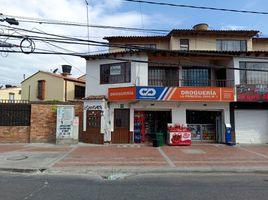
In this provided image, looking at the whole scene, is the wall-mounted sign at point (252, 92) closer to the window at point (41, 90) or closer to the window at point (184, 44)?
the window at point (184, 44)

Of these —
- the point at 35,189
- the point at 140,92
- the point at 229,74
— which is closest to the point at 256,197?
the point at 35,189

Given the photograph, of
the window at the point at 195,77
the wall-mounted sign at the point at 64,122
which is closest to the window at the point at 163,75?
the window at the point at 195,77

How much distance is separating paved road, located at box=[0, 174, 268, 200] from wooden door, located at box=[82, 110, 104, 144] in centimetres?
807

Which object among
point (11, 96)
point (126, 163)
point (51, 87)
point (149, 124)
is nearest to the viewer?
point (126, 163)

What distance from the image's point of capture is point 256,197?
225 inches

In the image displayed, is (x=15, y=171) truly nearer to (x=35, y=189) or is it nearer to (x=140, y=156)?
(x=35, y=189)

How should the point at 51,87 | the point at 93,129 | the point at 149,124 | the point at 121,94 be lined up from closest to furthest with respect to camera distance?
the point at 121,94, the point at 93,129, the point at 149,124, the point at 51,87

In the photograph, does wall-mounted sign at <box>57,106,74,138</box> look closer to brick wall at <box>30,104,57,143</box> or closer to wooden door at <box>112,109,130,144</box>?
brick wall at <box>30,104,57,143</box>

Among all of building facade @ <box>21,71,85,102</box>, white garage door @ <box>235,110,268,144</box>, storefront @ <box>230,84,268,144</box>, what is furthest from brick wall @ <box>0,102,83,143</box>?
white garage door @ <box>235,110,268,144</box>

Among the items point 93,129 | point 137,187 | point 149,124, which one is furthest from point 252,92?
point 137,187

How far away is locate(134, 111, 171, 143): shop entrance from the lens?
16.9 meters

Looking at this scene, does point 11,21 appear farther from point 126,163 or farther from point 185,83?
point 185,83

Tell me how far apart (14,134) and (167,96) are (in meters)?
11.4

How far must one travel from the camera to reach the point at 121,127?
54.7 feet
